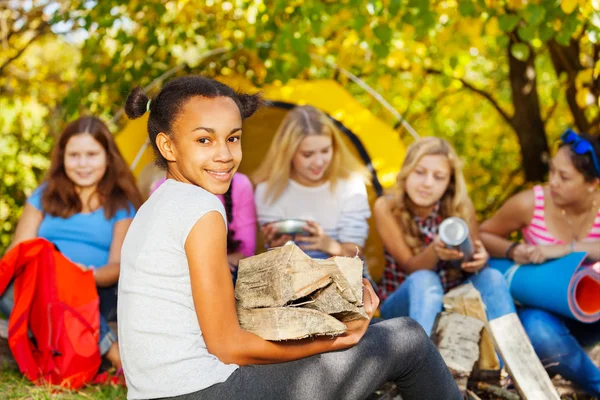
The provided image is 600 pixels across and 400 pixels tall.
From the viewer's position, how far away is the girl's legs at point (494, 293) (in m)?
2.80

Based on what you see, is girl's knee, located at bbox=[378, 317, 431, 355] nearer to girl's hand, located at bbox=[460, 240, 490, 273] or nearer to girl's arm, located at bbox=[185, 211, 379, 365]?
girl's arm, located at bbox=[185, 211, 379, 365]

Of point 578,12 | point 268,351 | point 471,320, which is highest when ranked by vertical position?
point 578,12

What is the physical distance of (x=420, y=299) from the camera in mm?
2736

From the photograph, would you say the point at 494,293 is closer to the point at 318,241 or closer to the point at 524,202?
the point at 524,202

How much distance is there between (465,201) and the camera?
3.18 meters

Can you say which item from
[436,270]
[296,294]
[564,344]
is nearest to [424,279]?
[436,270]

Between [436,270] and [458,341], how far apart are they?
Answer: 69 centimetres

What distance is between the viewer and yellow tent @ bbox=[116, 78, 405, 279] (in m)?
3.96

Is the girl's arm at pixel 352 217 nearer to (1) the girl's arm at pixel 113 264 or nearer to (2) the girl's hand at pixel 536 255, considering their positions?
(2) the girl's hand at pixel 536 255

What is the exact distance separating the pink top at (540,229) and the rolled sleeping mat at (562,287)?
22cm

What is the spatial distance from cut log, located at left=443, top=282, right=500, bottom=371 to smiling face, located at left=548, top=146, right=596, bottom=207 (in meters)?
0.75

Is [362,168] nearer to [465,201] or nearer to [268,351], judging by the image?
[465,201]

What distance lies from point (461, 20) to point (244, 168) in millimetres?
1540

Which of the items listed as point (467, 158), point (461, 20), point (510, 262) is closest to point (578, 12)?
point (461, 20)
